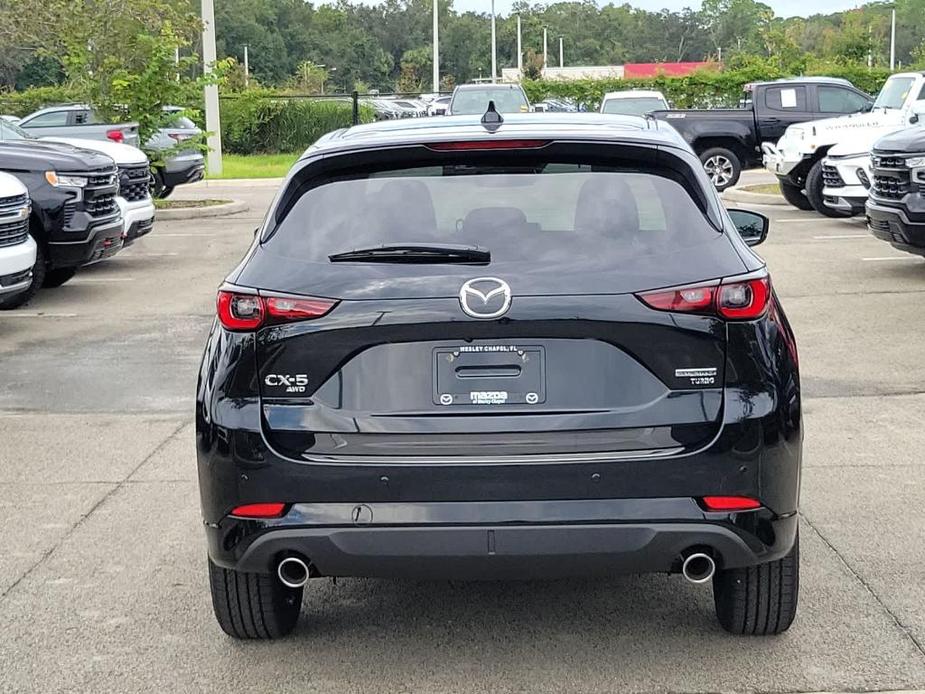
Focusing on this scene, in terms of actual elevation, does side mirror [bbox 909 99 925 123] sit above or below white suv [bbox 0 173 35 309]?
above

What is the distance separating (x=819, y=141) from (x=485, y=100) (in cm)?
1048

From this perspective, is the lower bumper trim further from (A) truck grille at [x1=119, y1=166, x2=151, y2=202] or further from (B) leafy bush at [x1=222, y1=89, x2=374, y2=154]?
(B) leafy bush at [x1=222, y1=89, x2=374, y2=154]

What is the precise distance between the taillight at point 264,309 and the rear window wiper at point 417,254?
0.17 metres

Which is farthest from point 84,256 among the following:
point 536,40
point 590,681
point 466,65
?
point 536,40

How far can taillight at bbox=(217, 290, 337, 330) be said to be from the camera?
3930mm

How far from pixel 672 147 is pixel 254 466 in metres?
1.62

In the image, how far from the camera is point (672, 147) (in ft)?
14.1

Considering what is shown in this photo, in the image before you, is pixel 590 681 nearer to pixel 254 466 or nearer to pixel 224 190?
pixel 254 466

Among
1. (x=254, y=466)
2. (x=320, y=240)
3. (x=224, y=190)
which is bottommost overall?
(x=224, y=190)

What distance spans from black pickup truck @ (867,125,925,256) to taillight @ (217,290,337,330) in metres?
8.79

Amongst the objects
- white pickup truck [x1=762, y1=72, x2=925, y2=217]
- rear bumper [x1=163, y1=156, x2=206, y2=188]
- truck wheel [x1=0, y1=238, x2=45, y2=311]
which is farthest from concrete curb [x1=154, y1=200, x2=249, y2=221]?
white pickup truck [x1=762, y1=72, x2=925, y2=217]

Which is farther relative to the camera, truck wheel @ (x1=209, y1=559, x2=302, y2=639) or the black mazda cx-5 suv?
truck wheel @ (x1=209, y1=559, x2=302, y2=639)

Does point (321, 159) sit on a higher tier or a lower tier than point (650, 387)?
higher

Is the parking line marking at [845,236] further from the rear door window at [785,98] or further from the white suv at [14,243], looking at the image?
the white suv at [14,243]
